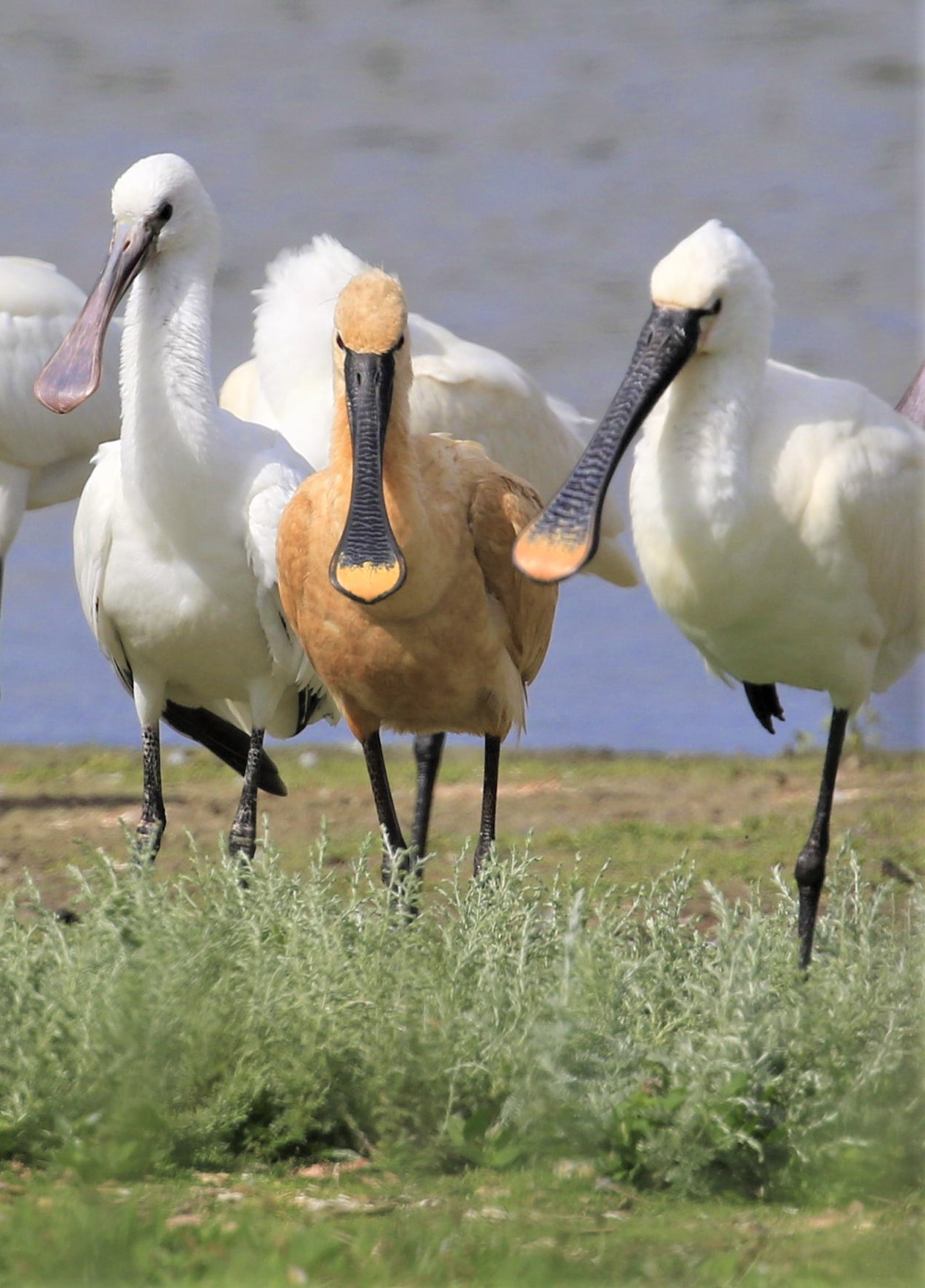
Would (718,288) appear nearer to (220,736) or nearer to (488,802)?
(488,802)

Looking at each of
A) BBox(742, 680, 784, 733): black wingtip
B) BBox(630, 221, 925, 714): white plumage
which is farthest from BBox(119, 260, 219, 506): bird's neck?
BBox(742, 680, 784, 733): black wingtip

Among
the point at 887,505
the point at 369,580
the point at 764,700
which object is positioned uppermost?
the point at 887,505

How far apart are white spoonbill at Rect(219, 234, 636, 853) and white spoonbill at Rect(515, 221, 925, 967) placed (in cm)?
152

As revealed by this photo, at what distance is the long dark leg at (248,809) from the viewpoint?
5652 mm

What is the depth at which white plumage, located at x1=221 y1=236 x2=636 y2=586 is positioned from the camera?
652 centimetres

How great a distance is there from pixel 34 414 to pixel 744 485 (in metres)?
3.76

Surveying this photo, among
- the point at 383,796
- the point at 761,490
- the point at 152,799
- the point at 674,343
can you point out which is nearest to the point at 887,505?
the point at 761,490

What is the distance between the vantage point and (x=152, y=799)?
19.0 feet

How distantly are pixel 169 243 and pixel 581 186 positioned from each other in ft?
21.8

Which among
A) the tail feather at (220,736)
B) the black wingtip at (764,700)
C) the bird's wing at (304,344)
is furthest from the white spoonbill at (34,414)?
the black wingtip at (764,700)

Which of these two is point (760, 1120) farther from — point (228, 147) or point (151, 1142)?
point (228, 147)

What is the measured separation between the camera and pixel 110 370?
8.08 metres

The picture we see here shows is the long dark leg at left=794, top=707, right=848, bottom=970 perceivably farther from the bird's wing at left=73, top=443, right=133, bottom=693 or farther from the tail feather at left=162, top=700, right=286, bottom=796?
the bird's wing at left=73, top=443, right=133, bottom=693

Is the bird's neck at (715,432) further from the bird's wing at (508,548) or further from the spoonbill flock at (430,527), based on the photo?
the bird's wing at (508,548)
